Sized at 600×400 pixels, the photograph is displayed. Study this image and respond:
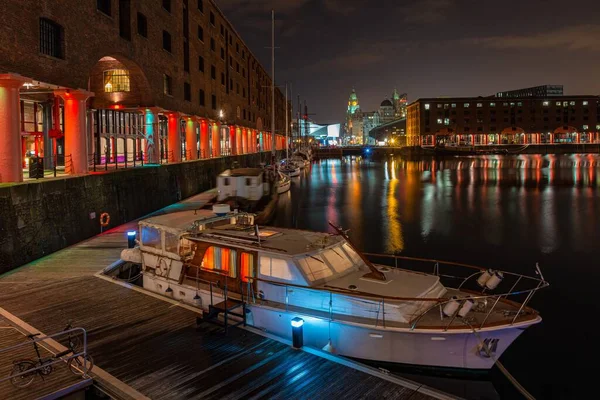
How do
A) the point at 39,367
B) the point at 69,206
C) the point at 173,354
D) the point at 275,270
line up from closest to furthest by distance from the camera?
the point at 39,367
the point at 173,354
the point at 275,270
the point at 69,206

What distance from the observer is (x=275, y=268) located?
1313cm

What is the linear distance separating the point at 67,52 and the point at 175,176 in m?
16.0

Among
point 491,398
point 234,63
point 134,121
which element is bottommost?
point 491,398

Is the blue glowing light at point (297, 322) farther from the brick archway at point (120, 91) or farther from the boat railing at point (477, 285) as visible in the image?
the brick archway at point (120, 91)

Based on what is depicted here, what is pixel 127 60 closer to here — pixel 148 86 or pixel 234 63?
pixel 148 86

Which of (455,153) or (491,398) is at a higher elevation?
(455,153)

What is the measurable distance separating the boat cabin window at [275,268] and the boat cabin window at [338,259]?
4.09ft

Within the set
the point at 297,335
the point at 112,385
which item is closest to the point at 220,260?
the point at 297,335

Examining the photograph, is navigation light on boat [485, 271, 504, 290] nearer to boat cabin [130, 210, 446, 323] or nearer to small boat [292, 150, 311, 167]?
boat cabin [130, 210, 446, 323]

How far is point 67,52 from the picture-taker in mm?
24375

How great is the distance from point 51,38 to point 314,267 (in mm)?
18235

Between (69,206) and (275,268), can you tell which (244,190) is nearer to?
(69,206)

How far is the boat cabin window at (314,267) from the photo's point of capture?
12953 mm

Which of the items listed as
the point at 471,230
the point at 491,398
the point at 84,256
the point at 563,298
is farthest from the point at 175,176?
the point at 491,398
